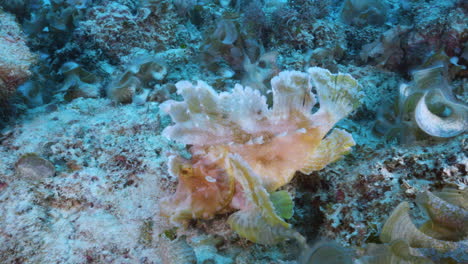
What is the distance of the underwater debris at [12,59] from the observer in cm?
274

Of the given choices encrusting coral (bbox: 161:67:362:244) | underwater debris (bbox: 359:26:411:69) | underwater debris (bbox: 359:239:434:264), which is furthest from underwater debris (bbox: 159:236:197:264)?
underwater debris (bbox: 359:26:411:69)

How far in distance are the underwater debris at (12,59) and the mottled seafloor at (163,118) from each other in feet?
0.04

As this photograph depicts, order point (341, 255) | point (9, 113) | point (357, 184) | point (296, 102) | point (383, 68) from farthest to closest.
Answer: point (383, 68)
point (9, 113)
point (296, 102)
point (357, 184)
point (341, 255)

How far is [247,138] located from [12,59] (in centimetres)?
240

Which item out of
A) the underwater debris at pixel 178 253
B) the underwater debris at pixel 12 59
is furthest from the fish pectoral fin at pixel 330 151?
the underwater debris at pixel 12 59

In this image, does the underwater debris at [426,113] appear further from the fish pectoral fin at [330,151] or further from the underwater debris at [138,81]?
the underwater debris at [138,81]

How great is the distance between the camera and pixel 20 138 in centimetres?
272

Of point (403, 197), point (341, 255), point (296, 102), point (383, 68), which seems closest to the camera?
point (341, 255)

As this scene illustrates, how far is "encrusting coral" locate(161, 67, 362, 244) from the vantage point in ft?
Answer: 6.66

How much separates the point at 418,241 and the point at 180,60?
11.6 ft

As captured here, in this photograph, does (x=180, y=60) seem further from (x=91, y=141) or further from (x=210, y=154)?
(x=210, y=154)

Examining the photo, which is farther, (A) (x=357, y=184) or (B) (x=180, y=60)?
(B) (x=180, y=60)

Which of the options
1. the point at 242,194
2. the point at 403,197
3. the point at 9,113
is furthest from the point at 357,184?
the point at 9,113

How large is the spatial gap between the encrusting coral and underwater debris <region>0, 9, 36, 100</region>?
1733mm
